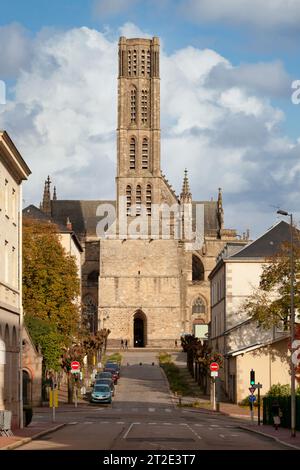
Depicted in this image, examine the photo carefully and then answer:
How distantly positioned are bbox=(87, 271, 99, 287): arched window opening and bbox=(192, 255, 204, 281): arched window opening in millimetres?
14609

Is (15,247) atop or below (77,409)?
atop

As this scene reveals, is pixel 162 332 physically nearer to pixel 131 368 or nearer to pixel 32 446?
pixel 131 368

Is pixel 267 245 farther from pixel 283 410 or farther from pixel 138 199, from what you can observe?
pixel 138 199

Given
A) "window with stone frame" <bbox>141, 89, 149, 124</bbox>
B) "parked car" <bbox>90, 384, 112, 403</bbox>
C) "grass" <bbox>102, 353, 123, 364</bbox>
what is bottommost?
"parked car" <bbox>90, 384, 112, 403</bbox>

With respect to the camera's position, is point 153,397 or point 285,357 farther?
point 153,397

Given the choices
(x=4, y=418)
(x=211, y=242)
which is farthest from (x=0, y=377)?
(x=211, y=242)

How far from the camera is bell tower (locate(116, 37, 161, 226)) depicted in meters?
130

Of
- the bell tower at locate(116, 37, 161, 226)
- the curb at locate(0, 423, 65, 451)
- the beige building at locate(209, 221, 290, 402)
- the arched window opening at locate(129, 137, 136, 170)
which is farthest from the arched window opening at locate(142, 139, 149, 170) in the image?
the curb at locate(0, 423, 65, 451)

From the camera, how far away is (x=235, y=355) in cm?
6066

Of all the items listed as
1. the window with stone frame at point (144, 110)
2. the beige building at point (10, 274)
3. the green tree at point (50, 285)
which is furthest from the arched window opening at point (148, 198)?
the beige building at point (10, 274)

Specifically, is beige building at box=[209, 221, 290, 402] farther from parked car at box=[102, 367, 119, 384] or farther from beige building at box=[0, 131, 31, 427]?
beige building at box=[0, 131, 31, 427]

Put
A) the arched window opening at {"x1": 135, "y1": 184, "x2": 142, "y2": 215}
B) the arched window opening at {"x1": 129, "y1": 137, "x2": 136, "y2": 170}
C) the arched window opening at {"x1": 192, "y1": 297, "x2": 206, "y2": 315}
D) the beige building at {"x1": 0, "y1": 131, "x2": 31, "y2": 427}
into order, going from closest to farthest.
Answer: the beige building at {"x1": 0, "y1": 131, "x2": 31, "y2": 427} < the arched window opening at {"x1": 135, "y1": 184, "x2": 142, "y2": 215} < the arched window opening at {"x1": 129, "y1": 137, "x2": 136, "y2": 170} < the arched window opening at {"x1": 192, "y1": 297, "x2": 206, "y2": 315}

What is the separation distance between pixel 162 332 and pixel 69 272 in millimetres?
52613

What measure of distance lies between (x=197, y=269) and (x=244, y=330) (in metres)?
73.7
